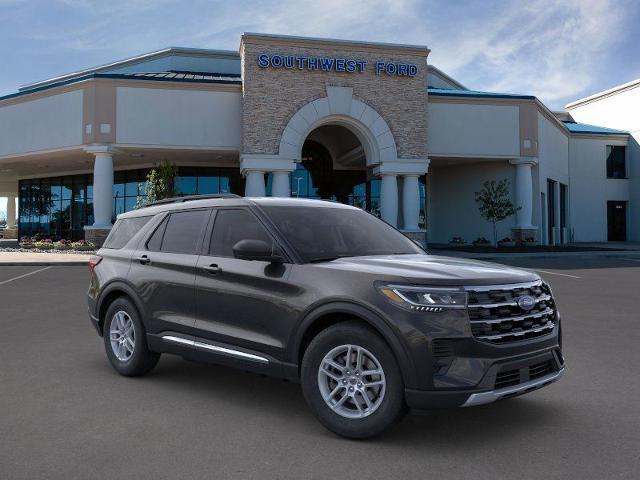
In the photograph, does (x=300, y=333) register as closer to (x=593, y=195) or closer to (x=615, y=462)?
(x=615, y=462)

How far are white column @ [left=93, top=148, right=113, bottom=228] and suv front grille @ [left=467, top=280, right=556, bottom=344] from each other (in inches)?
1101

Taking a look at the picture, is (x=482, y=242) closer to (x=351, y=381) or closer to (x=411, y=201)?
(x=411, y=201)

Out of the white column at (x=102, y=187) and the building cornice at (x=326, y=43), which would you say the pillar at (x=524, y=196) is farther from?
the white column at (x=102, y=187)

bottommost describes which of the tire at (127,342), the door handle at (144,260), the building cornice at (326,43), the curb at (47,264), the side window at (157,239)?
the tire at (127,342)

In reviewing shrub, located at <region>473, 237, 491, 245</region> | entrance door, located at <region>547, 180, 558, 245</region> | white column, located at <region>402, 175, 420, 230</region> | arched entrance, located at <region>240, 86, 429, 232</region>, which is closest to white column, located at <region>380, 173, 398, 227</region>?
arched entrance, located at <region>240, 86, 429, 232</region>

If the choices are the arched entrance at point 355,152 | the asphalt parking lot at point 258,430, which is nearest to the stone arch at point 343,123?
the arched entrance at point 355,152

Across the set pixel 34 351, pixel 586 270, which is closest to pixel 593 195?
pixel 586 270

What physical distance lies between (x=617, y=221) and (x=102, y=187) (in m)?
36.6

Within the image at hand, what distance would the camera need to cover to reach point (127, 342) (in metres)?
6.06

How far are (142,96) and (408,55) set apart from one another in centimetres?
1330

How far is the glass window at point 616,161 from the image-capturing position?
4431cm

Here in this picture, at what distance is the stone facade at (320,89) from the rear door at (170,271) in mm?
22912

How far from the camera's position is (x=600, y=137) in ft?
143

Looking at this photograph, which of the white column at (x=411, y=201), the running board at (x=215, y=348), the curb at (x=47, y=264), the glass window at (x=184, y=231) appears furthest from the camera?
the white column at (x=411, y=201)
